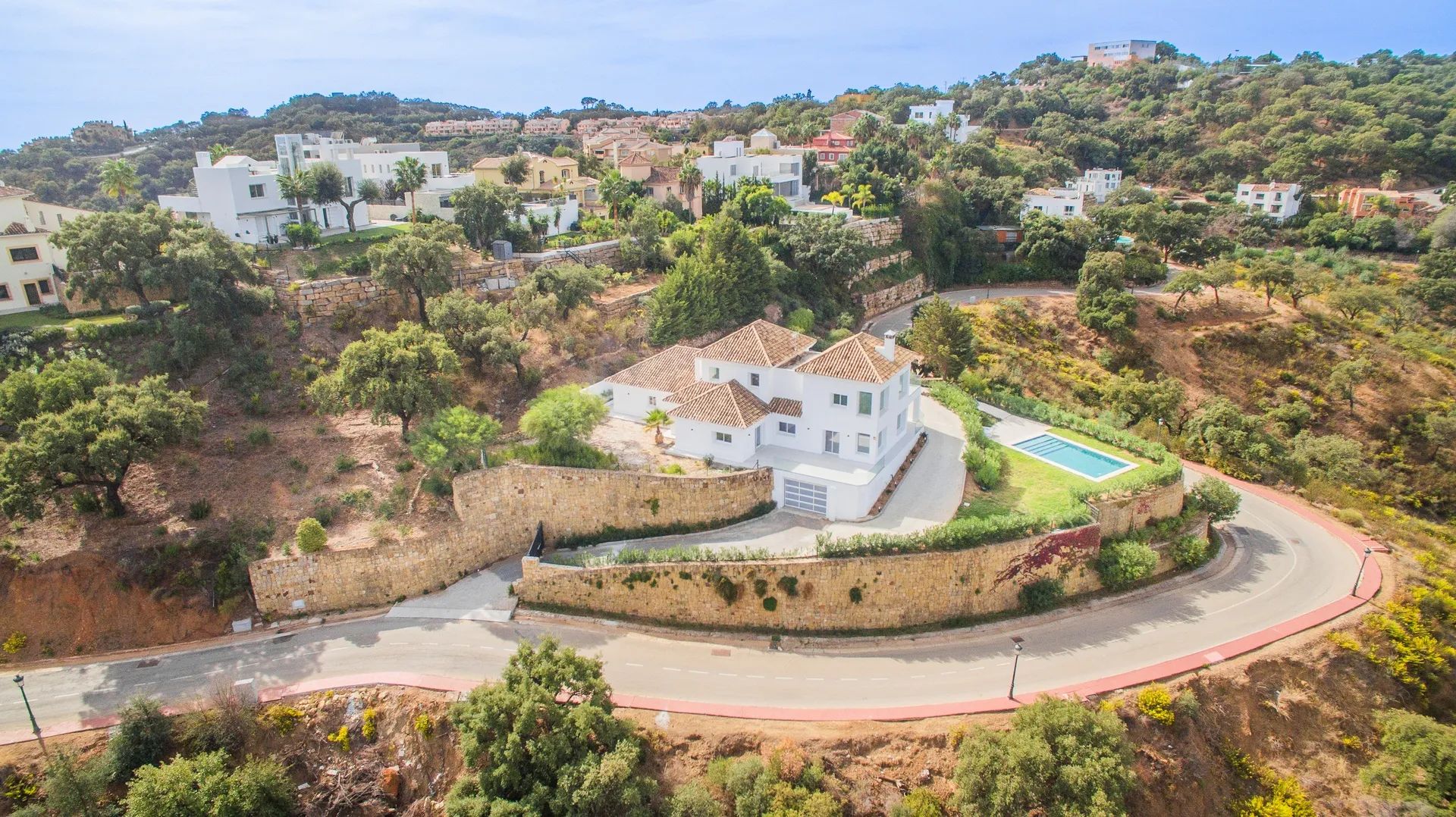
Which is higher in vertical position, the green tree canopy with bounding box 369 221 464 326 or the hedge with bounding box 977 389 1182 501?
the green tree canopy with bounding box 369 221 464 326

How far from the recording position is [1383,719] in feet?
78.5

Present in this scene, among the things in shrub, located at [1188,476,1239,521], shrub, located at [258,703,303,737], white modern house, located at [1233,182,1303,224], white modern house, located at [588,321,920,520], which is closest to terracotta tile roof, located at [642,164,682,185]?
white modern house, located at [588,321,920,520]

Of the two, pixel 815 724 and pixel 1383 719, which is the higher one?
pixel 815 724

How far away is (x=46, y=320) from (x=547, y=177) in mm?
34668

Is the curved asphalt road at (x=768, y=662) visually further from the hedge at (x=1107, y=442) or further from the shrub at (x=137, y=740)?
the hedge at (x=1107, y=442)

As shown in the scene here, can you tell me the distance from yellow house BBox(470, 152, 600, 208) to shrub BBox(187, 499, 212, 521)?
36.5m

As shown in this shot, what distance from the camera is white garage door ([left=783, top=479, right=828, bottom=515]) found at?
28.2m

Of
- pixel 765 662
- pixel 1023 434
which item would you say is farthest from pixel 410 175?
pixel 1023 434

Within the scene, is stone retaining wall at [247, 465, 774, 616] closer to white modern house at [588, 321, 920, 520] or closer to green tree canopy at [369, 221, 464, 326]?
white modern house at [588, 321, 920, 520]

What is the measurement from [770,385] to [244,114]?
13437 cm

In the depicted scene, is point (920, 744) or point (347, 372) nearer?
point (920, 744)

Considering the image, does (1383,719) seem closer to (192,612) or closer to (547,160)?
(192,612)

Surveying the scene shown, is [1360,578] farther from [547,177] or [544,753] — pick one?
[547,177]

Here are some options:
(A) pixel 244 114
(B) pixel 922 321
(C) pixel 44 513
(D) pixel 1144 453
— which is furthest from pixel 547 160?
(A) pixel 244 114
